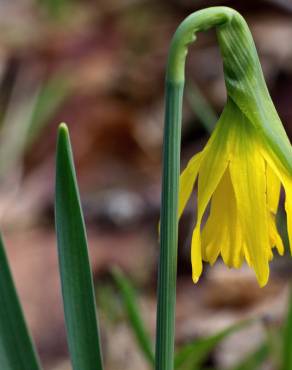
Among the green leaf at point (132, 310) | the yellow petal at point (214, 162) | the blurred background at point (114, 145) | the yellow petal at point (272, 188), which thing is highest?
the yellow petal at point (214, 162)

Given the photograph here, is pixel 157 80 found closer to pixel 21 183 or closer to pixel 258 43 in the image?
pixel 258 43

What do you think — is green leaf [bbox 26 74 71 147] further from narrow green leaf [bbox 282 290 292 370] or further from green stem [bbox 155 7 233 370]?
green stem [bbox 155 7 233 370]

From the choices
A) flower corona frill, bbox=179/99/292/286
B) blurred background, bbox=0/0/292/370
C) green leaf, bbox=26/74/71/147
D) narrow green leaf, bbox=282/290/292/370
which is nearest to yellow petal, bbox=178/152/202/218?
flower corona frill, bbox=179/99/292/286

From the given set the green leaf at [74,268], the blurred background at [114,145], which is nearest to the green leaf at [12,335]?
the green leaf at [74,268]

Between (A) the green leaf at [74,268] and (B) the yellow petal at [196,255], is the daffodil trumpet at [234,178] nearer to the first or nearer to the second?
(B) the yellow petal at [196,255]

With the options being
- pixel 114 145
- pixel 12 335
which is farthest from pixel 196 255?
pixel 114 145

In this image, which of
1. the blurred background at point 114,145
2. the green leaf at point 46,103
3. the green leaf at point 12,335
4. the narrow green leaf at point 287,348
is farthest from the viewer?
the green leaf at point 46,103
